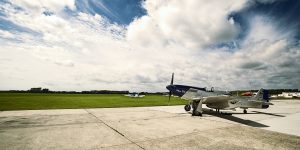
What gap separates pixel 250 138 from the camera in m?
8.02

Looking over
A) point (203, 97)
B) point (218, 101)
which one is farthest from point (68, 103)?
point (218, 101)

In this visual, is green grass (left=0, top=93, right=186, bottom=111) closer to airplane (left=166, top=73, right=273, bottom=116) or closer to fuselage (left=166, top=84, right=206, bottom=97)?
fuselage (left=166, top=84, right=206, bottom=97)

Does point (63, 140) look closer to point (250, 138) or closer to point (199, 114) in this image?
point (250, 138)

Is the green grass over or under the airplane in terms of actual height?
under

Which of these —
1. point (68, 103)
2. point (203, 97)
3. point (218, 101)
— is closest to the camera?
point (203, 97)

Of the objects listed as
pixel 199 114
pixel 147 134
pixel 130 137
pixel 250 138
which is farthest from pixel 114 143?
pixel 199 114

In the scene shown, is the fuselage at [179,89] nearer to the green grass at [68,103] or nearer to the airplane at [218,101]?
the airplane at [218,101]

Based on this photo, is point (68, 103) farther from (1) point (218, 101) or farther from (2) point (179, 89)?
(1) point (218, 101)

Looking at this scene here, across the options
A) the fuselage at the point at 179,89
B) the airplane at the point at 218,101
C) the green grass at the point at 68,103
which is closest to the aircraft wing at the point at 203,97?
the airplane at the point at 218,101

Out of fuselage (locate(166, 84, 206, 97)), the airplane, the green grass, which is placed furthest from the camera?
the green grass

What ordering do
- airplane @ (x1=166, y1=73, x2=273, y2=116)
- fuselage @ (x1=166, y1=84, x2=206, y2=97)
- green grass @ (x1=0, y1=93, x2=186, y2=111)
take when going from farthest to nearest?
green grass @ (x1=0, y1=93, x2=186, y2=111) < fuselage @ (x1=166, y1=84, x2=206, y2=97) < airplane @ (x1=166, y1=73, x2=273, y2=116)

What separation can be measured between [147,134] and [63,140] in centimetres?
366

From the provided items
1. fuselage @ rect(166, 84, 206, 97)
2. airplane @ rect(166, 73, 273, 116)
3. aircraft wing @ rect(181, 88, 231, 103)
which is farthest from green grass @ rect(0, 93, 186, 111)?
airplane @ rect(166, 73, 273, 116)

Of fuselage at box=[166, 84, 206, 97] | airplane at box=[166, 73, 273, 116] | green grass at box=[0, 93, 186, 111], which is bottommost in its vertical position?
green grass at box=[0, 93, 186, 111]
